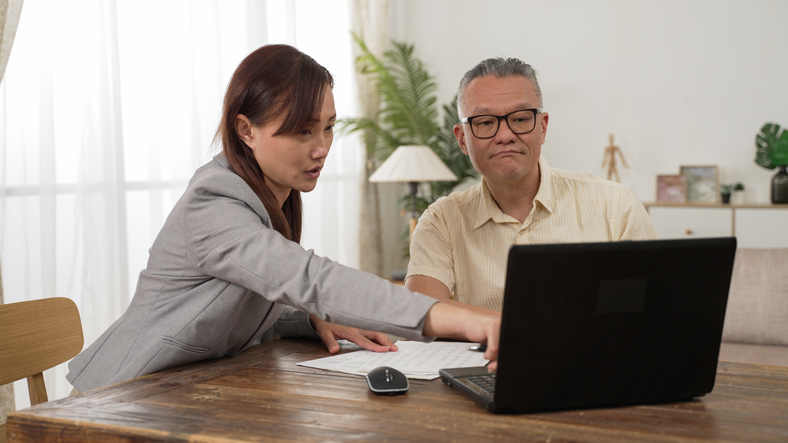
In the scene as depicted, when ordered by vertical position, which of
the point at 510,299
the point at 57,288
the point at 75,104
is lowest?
the point at 57,288

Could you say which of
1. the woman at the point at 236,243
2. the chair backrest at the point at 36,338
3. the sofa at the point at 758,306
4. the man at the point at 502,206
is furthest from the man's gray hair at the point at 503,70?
the sofa at the point at 758,306

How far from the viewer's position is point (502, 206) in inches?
79.5

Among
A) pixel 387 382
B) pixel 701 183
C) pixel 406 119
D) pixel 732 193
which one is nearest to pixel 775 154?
pixel 732 193

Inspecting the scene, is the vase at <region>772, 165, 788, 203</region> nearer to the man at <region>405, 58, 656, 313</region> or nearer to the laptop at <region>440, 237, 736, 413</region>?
the man at <region>405, 58, 656, 313</region>

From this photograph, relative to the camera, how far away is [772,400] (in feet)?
3.58

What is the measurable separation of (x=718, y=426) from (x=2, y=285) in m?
2.50

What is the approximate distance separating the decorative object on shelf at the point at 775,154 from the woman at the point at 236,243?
Answer: 3.69 m

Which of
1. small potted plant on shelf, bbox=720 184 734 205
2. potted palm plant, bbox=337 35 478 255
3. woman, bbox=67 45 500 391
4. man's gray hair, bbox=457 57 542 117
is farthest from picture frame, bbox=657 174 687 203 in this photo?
woman, bbox=67 45 500 391

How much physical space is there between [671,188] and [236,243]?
4.21 metres

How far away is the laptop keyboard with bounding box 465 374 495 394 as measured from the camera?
3.51ft

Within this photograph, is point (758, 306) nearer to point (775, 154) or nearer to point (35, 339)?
point (775, 154)

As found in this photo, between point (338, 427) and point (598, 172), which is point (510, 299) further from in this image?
point (598, 172)

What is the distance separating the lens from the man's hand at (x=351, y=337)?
58.7 inches

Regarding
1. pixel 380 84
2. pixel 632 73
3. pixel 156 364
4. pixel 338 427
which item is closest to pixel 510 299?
pixel 338 427
